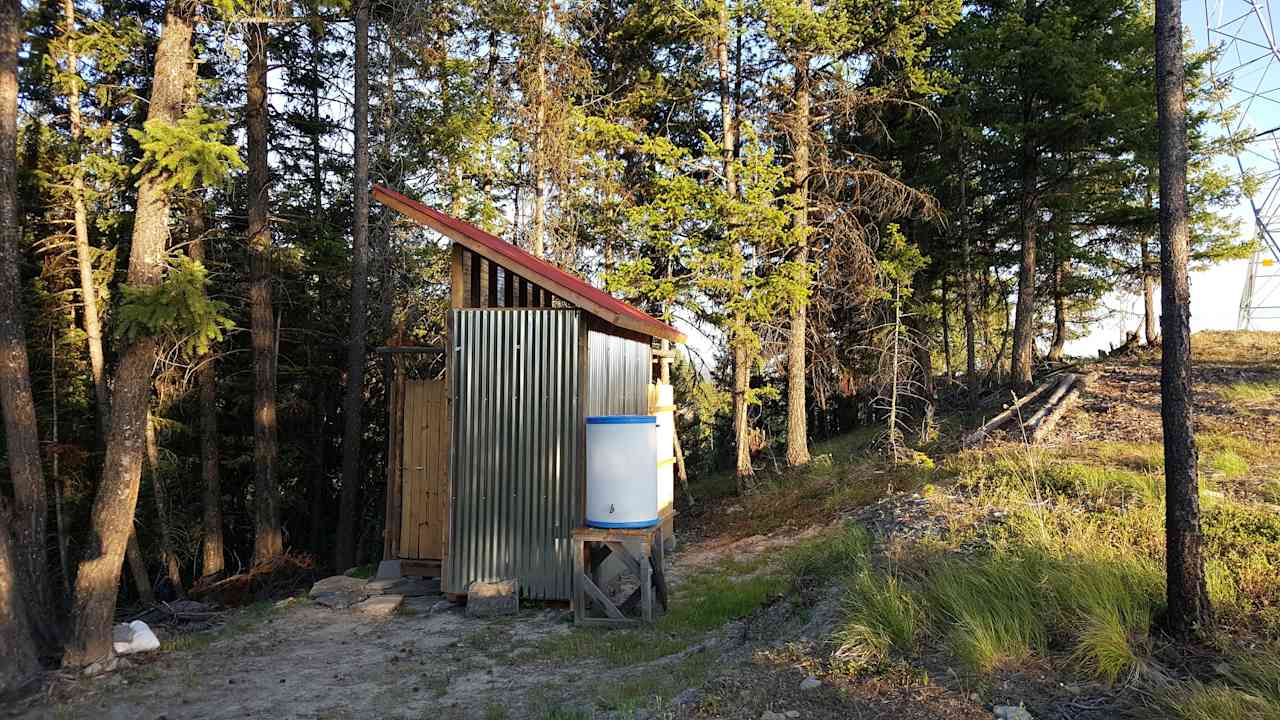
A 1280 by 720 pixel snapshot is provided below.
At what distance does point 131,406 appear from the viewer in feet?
22.6

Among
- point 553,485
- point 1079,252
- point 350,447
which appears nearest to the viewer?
point 553,485

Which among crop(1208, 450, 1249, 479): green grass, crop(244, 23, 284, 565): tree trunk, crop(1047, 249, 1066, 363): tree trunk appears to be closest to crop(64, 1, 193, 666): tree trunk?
crop(244, 23, 284, 565): tree trunk

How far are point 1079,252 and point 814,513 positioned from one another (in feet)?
47.9

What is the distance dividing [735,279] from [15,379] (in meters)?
10.6

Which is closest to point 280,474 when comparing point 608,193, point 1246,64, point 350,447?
point 350,447

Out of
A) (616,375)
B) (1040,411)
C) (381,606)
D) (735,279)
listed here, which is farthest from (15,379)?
(1040,411)

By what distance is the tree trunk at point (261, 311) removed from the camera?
41.7 feet

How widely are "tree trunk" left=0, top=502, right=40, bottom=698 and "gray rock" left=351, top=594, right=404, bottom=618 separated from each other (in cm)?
291

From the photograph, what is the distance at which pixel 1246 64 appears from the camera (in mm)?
18812

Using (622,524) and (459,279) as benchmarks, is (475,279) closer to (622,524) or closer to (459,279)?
(459,279)

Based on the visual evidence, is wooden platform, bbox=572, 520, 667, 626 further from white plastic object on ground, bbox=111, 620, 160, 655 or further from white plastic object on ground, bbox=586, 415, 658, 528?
white plastic object on ground, bbox=111, 620, 160, 655

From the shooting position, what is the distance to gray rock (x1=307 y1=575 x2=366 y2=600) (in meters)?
8.93

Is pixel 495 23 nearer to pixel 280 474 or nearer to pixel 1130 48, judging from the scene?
pixel 280 474

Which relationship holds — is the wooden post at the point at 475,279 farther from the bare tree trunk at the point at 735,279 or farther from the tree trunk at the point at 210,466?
the tree trunk at the point at 210,466
